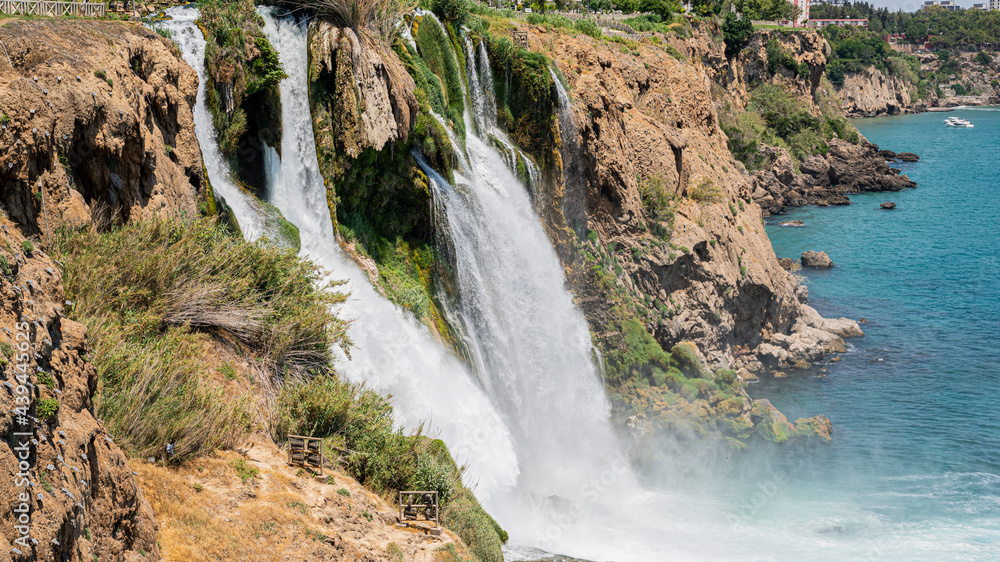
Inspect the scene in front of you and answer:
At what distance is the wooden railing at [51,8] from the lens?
14.0 m

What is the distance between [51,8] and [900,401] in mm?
29240

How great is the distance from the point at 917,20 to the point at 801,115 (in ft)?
495

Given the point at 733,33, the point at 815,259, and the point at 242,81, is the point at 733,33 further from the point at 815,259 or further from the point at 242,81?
the point at 242,81

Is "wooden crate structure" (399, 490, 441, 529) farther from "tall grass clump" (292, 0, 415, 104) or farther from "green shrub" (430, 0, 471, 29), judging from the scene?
"green shrub" (430, 0, 471, 29)

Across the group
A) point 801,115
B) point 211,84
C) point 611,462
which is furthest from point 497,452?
point 801,115

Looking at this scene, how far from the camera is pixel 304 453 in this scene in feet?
34.8

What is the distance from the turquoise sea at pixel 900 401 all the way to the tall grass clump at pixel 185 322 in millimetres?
14012

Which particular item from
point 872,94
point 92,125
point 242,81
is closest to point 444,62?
point 242,81

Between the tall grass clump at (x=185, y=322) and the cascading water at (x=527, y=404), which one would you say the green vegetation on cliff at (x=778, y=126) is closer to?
the cascading water at (x=527, y=404)

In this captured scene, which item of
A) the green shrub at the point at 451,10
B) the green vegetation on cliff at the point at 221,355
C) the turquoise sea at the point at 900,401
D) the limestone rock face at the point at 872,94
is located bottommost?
the turquoise sea at the point at 900,401

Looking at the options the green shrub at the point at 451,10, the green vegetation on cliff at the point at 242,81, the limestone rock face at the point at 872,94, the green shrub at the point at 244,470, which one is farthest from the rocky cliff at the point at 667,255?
the limestone rock face at the point at 872,94

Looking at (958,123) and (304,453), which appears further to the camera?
(958,123)

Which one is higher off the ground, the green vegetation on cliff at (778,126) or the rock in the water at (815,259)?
the green vegetation on cliff at (778,126)

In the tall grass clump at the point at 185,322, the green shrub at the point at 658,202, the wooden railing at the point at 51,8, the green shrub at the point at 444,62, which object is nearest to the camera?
the tall grass clump at the point at 185,322
